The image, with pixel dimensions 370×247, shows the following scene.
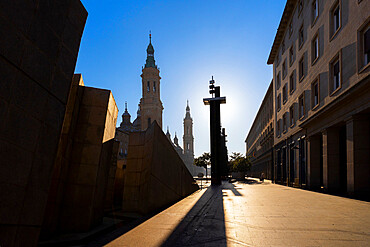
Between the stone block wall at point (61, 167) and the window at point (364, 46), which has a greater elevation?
the window at point (364, 46)

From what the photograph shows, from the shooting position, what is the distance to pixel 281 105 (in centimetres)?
3173

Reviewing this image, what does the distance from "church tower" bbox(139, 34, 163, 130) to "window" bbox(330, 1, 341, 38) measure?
213 feet

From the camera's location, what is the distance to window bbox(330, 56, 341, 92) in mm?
16272

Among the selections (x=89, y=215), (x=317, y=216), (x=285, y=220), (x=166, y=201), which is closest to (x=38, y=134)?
(x=89, y=215)

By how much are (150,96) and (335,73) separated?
66.8m

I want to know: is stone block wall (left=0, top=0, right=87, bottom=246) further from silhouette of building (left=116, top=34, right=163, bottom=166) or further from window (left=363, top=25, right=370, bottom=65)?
silhouette of building (left=116, top=34, right=163, bottom=166)

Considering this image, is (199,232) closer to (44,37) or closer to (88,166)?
(88,166)

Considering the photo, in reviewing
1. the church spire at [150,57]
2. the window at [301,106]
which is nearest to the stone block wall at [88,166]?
the window at [301,106]

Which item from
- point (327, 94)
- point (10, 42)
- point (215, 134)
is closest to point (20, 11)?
point (10, 42)

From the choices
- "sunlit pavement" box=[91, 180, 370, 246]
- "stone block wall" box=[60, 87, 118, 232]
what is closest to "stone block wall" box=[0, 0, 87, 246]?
"stone block wall" box=[60, 87, 118, 232]

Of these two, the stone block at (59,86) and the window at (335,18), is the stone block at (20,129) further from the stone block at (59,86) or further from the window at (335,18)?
the window at (335,18)

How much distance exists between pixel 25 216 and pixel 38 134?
118 cm

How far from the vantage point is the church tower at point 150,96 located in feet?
262

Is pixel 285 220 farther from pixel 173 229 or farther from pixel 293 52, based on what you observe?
pixel 293 52
